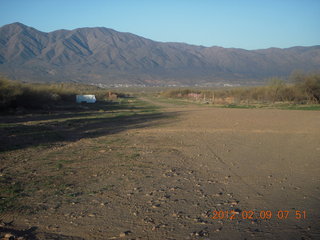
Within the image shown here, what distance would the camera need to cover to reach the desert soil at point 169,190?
227 inches

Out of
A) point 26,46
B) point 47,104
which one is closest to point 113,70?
point 26,46

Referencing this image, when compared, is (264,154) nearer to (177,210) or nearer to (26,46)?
(177,210)

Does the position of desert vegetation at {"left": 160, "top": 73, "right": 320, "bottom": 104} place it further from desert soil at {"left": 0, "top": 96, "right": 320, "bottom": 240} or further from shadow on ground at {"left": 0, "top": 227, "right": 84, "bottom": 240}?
shadow on ground at {"left": 0, "top": 227, "right": 84, "bottom": 240}

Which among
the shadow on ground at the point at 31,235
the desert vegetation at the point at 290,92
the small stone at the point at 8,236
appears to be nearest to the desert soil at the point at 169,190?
the shadow on ground at the point at 31,235

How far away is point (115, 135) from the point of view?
1750cm

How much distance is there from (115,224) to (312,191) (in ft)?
15.7
